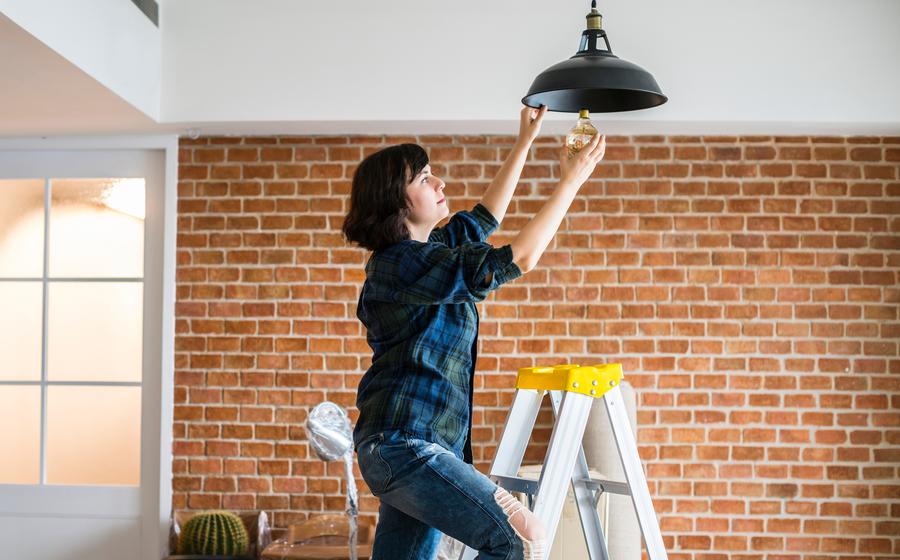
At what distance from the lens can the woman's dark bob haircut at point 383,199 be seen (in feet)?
6.12

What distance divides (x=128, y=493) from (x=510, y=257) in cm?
263

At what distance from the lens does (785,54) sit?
328 cm

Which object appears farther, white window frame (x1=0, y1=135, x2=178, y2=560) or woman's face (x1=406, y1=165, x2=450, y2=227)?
white window frame (x1=0, y1=135, x2=178, y2=560)

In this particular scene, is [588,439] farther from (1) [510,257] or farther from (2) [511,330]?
(1) [510,257]

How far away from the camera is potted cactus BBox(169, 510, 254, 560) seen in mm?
3395

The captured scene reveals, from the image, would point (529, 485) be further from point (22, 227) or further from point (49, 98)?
point (22, 227)

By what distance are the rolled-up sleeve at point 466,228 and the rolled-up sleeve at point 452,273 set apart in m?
0.35

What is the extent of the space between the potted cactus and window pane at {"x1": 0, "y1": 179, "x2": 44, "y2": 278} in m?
1.34

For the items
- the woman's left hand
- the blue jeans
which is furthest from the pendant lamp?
the blue jeans

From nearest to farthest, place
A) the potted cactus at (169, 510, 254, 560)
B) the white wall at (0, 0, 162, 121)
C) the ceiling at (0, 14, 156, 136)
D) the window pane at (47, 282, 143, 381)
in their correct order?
the white wall at (0, 0, 162, 121) < the ceiling at (0, 14, 156, 136) < the potted cactus at (169, 510, 254, 560) < the window pane at (47, 282, 143, 381)

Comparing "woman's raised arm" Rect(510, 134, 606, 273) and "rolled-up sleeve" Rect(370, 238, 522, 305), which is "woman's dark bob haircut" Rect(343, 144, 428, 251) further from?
"woman's raised arm" Rect(510, 134, 606, 273)

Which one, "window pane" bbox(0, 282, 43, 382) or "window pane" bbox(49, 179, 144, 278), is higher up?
"window pane" bbox(49, 179, 144, 278)

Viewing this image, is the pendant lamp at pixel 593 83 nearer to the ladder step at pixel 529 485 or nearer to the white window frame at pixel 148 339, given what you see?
the ladder step at pixel 529 485

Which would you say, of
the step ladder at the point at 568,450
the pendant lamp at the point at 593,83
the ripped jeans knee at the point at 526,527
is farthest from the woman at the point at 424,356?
the step ladder at the point at 568,450
